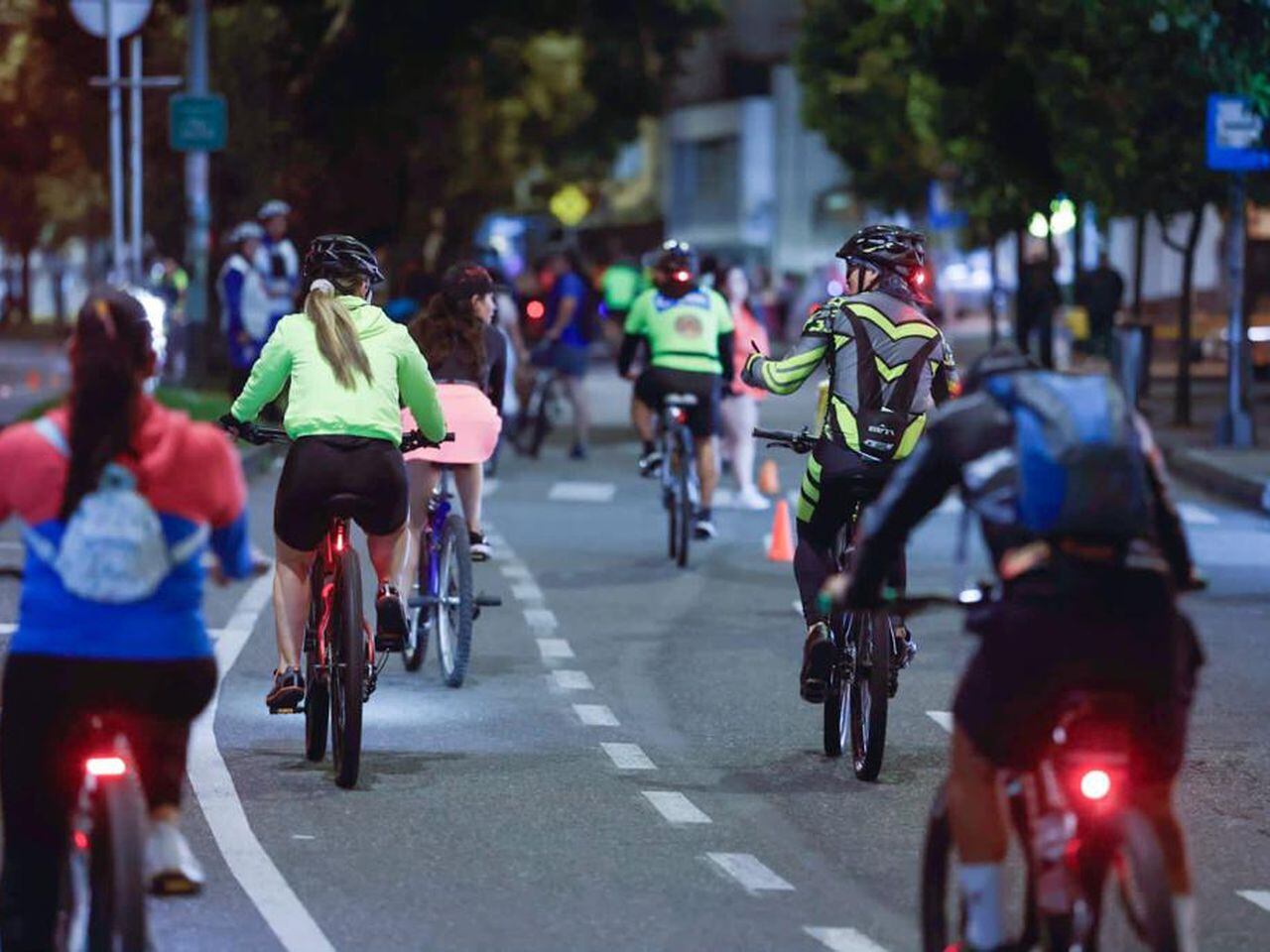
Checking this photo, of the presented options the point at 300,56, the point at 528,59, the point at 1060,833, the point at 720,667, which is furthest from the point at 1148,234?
the point at 1060,833

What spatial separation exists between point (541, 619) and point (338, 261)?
5.10 meters

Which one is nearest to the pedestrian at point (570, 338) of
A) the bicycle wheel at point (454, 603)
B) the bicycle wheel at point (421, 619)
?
the bicycle wheel at point (421, 619)

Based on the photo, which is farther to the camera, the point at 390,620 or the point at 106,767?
the point at 390,620

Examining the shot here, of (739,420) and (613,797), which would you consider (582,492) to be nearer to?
(739,420)

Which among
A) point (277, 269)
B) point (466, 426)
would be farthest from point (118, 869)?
point (277, 269)

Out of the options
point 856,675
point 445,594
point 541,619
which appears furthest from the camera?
point 541,619

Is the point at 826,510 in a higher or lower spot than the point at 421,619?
higher

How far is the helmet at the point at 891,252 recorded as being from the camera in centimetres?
1120

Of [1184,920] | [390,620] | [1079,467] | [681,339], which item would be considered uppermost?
[1079,467]

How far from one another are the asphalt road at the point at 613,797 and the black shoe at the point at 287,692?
0.70 feet

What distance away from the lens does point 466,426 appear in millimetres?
13555

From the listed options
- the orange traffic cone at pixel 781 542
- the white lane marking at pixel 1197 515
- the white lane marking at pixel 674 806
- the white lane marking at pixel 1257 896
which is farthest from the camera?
the white lane marking at pixel 1197 515

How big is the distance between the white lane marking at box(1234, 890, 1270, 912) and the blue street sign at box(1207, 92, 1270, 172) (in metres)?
18.4

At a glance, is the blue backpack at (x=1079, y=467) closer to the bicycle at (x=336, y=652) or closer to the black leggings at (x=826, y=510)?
the bicycle at (x=336, y=652)
